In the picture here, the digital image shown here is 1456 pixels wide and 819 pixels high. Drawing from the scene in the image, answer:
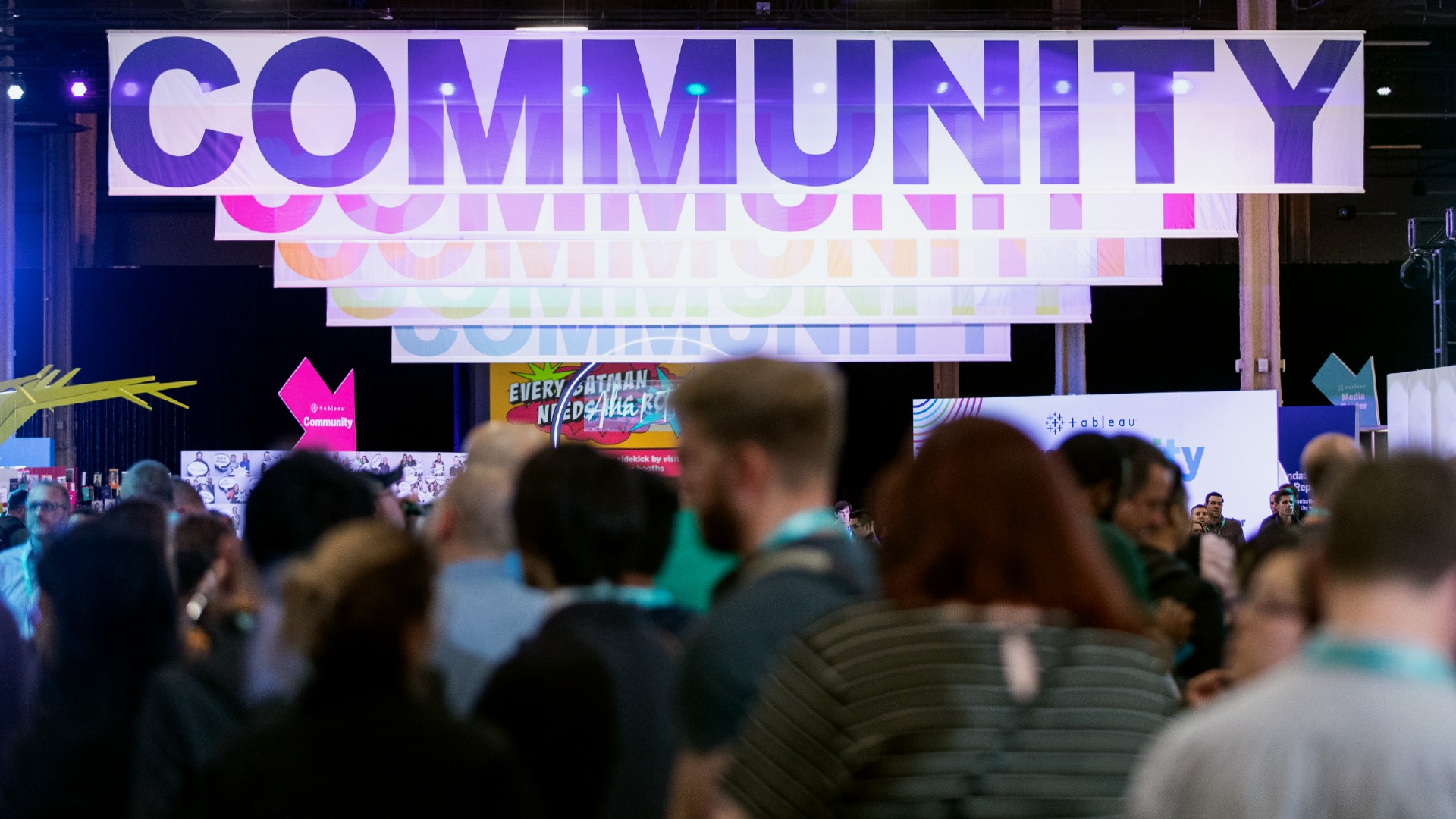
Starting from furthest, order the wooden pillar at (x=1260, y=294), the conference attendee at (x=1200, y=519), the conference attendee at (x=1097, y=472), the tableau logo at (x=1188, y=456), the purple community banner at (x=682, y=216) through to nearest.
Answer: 1. the wooden pillar at (x=1260, y=294)
2. the tableau logo at (x=1188, y=456)
3. the conference attendee at (x=1200, y=519)
4. the purple community banner at (x=682, y=216)
5. the conference attendee at (x=1097, y=472)

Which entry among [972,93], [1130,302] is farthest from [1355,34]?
[1130,302]

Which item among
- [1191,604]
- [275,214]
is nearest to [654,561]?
[1191,604]

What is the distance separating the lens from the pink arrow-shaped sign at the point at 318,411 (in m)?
19.5

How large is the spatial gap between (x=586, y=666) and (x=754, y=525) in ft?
1.30

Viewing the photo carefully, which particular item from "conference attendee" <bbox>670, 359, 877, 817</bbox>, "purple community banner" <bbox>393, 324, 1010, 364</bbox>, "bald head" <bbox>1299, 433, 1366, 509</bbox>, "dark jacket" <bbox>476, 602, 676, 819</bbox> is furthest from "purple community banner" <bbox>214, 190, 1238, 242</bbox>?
"conference attendee" <bbox>670, 359, 877, 817</bbox>

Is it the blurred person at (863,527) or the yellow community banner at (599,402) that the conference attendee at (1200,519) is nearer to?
the blurred person at (863,527)

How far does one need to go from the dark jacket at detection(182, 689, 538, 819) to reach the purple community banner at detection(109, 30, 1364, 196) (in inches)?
260

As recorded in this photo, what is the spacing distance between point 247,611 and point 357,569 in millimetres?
1050

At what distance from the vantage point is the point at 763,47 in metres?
8.20

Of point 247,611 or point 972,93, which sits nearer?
point 247,611

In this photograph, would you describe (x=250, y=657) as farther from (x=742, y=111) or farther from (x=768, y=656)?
(x=742, y=111)

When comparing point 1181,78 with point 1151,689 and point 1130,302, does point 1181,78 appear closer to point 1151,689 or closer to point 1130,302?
point 1151,689

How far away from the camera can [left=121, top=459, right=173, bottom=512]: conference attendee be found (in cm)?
523

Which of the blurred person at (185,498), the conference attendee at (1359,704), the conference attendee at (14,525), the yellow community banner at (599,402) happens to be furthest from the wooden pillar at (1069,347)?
the conference attendee at (1359,704)
